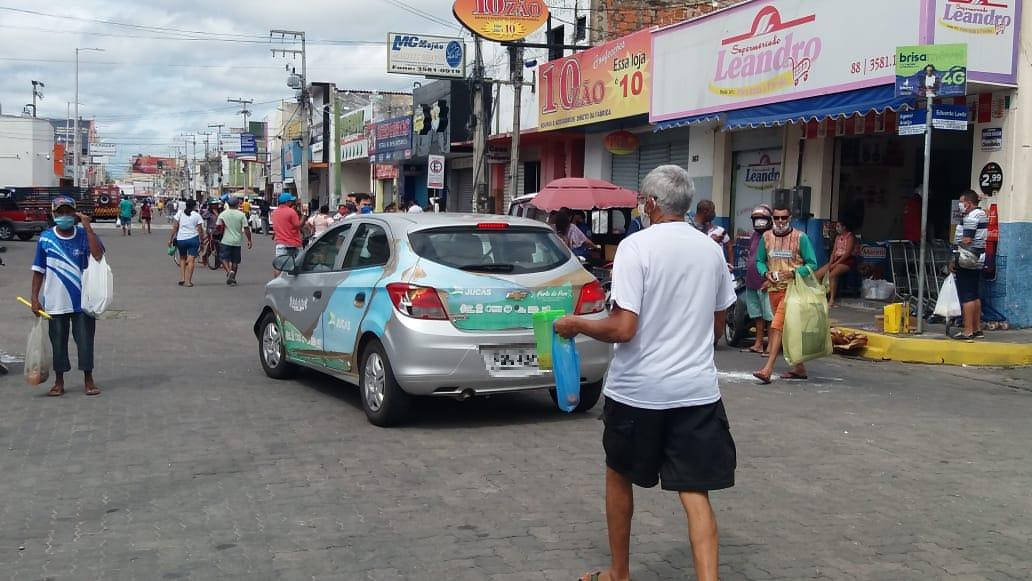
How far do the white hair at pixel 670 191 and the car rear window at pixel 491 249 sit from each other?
3.58 meters

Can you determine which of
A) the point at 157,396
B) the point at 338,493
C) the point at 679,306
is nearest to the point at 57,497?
the point at 338,493

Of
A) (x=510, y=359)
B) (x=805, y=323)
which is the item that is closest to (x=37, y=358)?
(x=510, y=359)

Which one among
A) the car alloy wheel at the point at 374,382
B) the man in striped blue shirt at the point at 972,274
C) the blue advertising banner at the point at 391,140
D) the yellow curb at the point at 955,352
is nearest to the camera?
the car alloy wheel at the point at 374,382

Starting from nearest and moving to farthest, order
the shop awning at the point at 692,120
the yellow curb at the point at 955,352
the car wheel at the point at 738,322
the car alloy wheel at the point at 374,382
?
1. the car alloy wheel at the point at 374,382
2. the yellow curb at the point at 955,352
3. the car wheel at the point at 738,322
4. the shop awning at the point at 692,120

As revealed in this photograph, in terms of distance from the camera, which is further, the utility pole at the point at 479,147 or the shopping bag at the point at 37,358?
the utility pole at the point at 479,147

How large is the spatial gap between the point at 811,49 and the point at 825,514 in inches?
423

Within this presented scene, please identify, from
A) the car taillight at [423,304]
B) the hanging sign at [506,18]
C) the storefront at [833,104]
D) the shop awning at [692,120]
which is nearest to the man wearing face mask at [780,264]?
the storefront at [833,104]

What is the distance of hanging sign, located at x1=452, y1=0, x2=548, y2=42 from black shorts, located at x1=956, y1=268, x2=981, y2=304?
42.3 ft

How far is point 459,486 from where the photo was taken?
5.97 metres

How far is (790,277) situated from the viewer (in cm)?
1010

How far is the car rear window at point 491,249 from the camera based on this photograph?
7562mm

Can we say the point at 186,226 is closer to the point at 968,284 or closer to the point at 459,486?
the point at 968,284

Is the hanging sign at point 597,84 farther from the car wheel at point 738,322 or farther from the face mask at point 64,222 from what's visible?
the face mask at point 64,222

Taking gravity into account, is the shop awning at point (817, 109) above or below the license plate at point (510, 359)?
above
